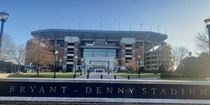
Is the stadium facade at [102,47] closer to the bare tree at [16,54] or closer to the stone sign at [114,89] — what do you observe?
the bare tree at [16,54]

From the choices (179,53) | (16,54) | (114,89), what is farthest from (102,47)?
(114,89)

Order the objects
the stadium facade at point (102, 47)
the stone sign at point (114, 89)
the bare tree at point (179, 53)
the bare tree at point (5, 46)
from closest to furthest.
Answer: the stone sign at point (114, 89) → the bare tree at point (5, 46) → the bare tree at point (179, 53) → the stadium facade at point (102, 47)

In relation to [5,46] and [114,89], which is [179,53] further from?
[114,89]

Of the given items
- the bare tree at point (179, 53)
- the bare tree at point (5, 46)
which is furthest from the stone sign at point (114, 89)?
the bare tree at point (179, 53)

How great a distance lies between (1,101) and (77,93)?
11.4 ft

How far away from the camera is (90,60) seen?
421 ft

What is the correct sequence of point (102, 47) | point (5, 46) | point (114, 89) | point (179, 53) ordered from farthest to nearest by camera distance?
point (102, 47) < point (179, 53) < point (5, 46) < point (114, 89)

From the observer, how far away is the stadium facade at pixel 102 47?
126812mm

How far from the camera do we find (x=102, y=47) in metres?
132

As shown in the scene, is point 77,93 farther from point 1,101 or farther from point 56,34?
point 56,34

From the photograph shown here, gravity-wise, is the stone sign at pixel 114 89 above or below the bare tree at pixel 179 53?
below

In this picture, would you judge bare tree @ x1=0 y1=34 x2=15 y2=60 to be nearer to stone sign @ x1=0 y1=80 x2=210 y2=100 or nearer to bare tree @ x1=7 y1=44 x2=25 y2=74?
bare tree @ x1=7 y1=44 x2=25 y2=74

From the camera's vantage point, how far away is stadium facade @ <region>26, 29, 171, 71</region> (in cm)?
12681

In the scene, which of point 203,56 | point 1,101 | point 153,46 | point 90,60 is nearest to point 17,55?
point 203,56
